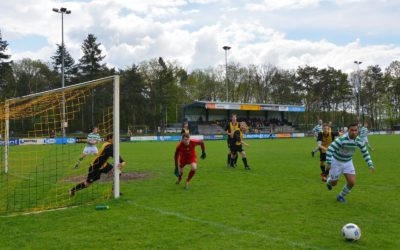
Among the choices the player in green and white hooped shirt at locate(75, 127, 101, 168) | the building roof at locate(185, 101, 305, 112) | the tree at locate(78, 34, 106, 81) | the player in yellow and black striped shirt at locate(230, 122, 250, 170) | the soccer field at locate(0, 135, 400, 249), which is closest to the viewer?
the soccer field at locate(0, 135, 400, 249)

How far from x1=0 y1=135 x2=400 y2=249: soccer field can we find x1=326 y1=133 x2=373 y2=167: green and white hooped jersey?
988mm

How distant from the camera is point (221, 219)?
6.77m

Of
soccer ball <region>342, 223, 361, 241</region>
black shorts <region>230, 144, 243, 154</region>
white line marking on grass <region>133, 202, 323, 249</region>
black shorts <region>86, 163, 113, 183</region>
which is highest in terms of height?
black shorts <region>230, 144, 243, 154</region>

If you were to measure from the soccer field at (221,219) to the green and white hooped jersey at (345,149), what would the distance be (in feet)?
3.24

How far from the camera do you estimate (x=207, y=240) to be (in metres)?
5.54

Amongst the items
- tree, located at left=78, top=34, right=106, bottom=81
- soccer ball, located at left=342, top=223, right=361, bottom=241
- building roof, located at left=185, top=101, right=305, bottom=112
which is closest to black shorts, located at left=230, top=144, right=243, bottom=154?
soccer ball, located at left=342, top=223, right=361, bottom=241

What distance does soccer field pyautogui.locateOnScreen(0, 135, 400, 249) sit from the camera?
545 cm

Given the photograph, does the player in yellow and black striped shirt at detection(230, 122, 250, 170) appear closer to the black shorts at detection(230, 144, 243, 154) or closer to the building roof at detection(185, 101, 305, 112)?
the black shorts at detection(230, 144, 243, 154)

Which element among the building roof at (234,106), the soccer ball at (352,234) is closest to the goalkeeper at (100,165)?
the soccer ball at (352,234)

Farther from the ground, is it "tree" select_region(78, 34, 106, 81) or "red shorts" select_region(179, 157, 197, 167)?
"tree" select_region(78, 34, 106, 81)

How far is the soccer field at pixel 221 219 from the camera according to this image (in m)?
5.45

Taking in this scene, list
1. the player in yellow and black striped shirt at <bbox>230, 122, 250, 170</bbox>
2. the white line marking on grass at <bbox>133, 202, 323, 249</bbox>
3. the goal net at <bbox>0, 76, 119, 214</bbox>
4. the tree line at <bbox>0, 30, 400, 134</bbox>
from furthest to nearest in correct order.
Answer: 1. the tree line at <bbox>0, 30, 400, 134</bbox>
2. the player in yellow and black striped shirt at <bbox>230, 122, 250, 170</bbox>
3. the goal net at <bbox>0, 76, 119, 214</bbox>
4. the white line marking on grass at <bbox>133, 202, 323, 249</bbox>

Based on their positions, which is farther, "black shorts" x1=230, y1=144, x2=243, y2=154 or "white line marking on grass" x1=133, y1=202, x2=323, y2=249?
"black shorts" x1=230, y1=144, x2=243, y2=154

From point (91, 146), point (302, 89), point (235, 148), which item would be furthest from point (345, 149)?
point (302, 89)
